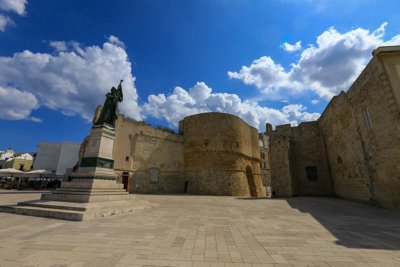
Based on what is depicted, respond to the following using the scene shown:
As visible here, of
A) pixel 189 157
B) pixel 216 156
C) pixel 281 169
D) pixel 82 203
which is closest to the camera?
pixel 82 203

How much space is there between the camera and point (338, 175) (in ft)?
46.9

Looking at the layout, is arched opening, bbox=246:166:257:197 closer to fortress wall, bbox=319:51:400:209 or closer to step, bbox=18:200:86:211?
fortress wall, bbox=319:51:400:209

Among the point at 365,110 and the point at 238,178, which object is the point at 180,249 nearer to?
the point at 365,110

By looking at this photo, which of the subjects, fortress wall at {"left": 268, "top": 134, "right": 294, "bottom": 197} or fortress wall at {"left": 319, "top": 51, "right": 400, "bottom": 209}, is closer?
fortress wall at {"left": 319, "top": 51, "right": 400, "bottom": 209}

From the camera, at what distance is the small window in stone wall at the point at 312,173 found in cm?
1633

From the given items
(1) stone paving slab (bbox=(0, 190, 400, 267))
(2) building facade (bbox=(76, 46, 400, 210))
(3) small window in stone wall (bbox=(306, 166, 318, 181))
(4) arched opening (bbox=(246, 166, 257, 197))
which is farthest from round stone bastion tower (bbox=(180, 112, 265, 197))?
(1) stone paving slab (bbox=(0, 190, 400, 267))

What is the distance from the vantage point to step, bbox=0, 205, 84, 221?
5732 millimetres

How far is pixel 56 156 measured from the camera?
31.7m

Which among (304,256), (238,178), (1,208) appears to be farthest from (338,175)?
(1,208)

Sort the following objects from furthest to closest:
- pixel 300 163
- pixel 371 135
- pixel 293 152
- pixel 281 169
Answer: pixel 293 152 → pixel 300 163 → pixel 281 169 → pixel 371 135

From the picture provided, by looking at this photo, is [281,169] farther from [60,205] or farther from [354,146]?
[60,205]

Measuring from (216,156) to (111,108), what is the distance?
14.8m

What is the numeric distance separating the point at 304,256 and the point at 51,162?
3831cm

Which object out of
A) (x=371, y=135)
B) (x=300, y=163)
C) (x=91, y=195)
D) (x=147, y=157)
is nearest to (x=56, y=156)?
(x=147, y=157)
